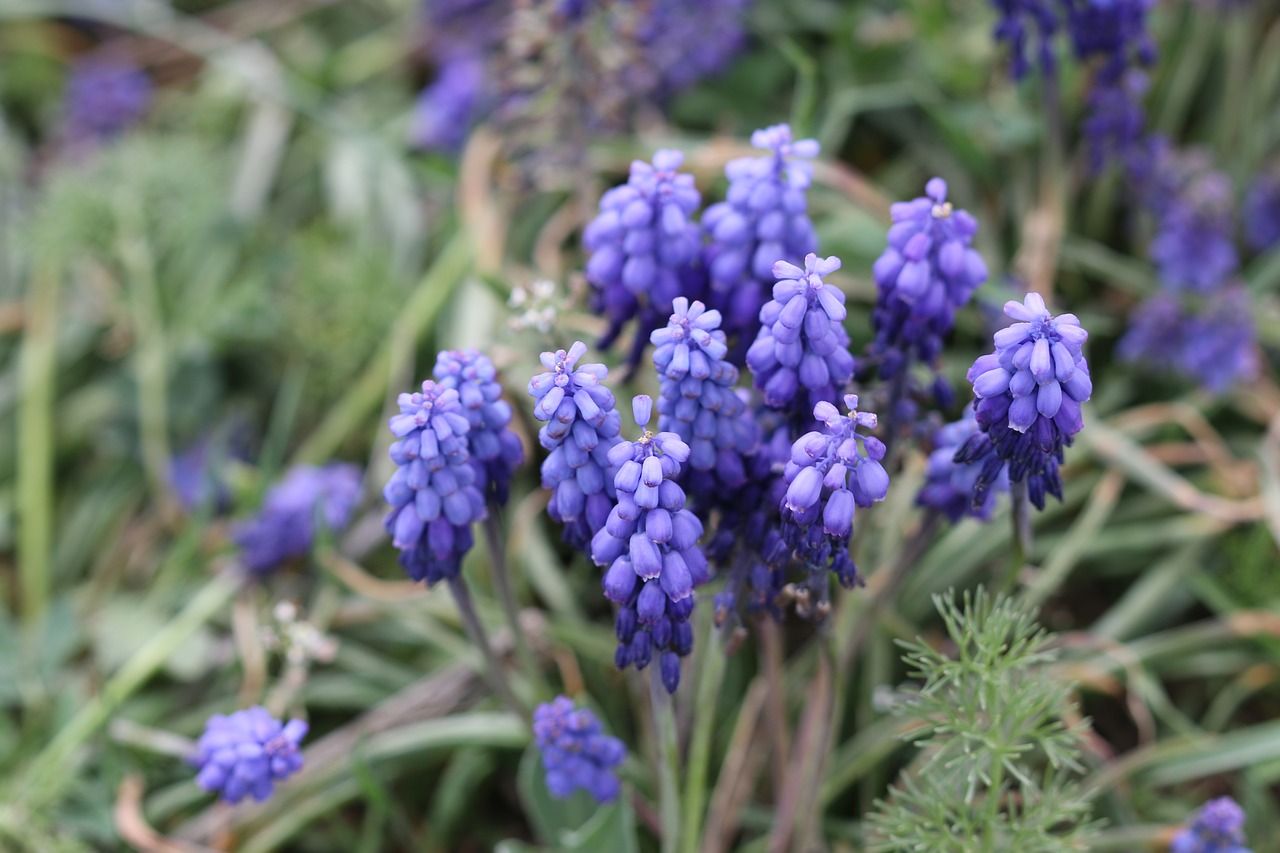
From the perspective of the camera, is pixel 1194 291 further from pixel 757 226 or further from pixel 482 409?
pixel 482 409

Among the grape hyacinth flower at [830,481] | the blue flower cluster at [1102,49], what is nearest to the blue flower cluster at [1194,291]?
the blue flower cluster at [1102,49]

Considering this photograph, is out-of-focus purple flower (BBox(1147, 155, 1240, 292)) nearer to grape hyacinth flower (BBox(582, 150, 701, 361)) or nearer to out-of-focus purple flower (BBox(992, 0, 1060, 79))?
out-of-focus purple flower (BBox(992, 0, 1060, 79))

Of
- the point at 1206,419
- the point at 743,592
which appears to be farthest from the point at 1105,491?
the point at 743,592

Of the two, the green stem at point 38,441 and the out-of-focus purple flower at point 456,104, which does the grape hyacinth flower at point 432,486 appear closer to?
the green stem at point 38,441

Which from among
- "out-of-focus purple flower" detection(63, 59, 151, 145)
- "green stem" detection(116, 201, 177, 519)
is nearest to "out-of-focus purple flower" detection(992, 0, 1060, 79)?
"green stem" detection(116, 201, 177, 519)

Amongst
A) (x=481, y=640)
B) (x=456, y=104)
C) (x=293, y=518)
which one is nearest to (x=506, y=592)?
(x=481, y=640)
